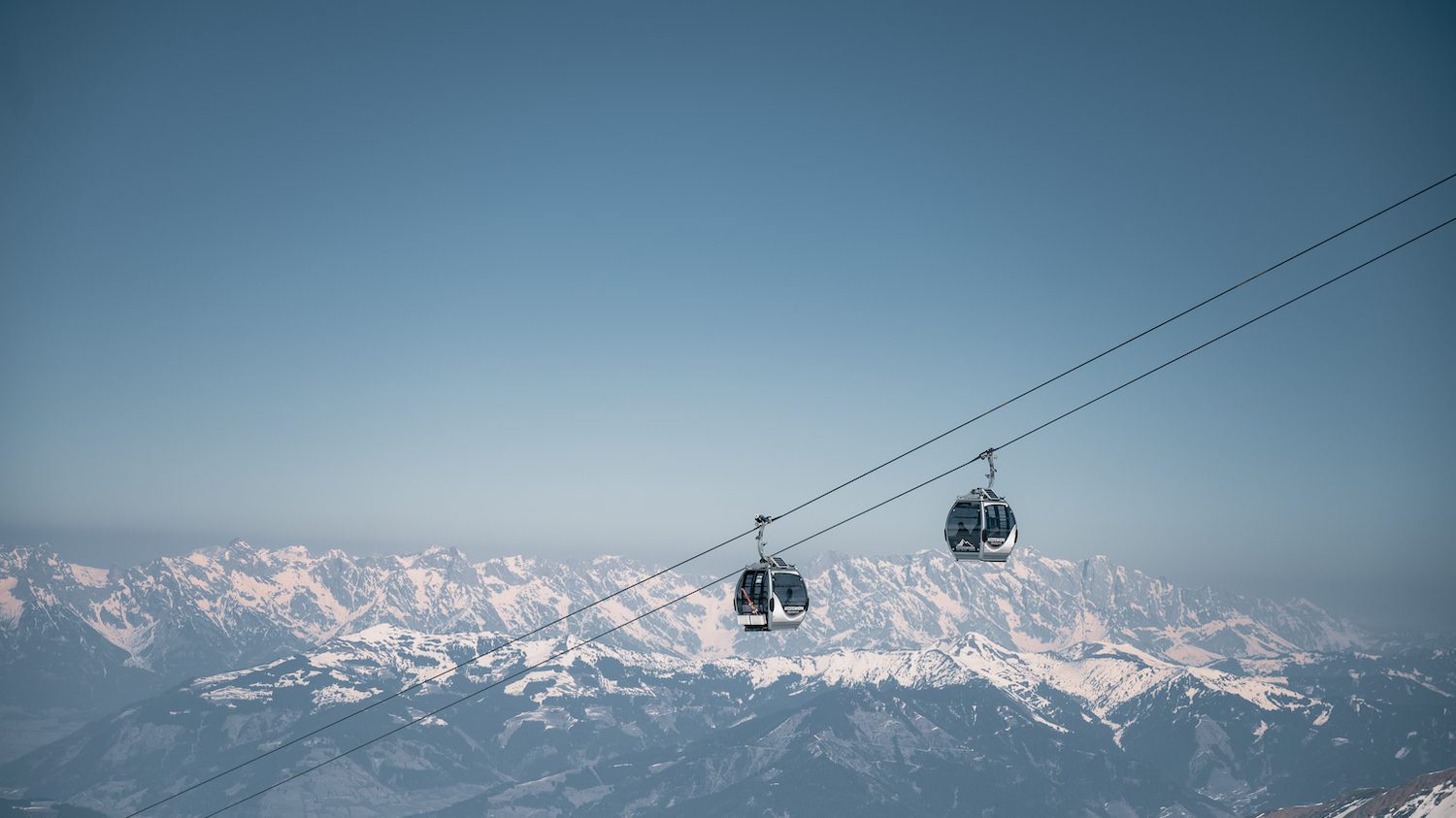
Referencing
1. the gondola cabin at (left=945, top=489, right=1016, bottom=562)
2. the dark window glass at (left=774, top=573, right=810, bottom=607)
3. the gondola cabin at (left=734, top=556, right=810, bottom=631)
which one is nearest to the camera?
the gondola cabin at (left=945, top=489, right=1016, bottom=562)

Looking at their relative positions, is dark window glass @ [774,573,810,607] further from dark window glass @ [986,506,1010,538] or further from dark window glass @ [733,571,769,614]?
dark window glass @ [986,506,1010,538]

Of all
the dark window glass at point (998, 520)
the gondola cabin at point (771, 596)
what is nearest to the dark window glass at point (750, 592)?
the gondola cabin at point (771, 596)

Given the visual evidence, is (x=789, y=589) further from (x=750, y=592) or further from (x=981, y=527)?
(x=981, y=527)

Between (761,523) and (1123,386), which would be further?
(761,523)

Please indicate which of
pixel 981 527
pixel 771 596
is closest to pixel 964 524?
Result: pixel 981 527

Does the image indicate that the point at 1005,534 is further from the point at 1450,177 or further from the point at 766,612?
the point at 1450,177

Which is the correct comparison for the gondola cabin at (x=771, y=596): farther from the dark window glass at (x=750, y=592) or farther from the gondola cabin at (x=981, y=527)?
the gondola cabin at (x=981, y=527)

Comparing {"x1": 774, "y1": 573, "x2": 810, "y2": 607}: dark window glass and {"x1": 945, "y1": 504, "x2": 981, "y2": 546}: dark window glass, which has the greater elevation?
{"x1": 945, "y1": 504, "x2": 981, "y2": 546}: dark window glass

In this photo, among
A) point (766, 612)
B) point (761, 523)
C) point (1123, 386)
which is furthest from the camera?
point (766, 612)

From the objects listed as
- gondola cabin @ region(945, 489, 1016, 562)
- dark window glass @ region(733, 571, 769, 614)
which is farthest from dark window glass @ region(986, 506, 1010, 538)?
dark window glass @ region(733, 571, 769, 614)

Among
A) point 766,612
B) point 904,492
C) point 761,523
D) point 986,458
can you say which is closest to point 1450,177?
point 986,458

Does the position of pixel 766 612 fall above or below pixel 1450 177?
below
